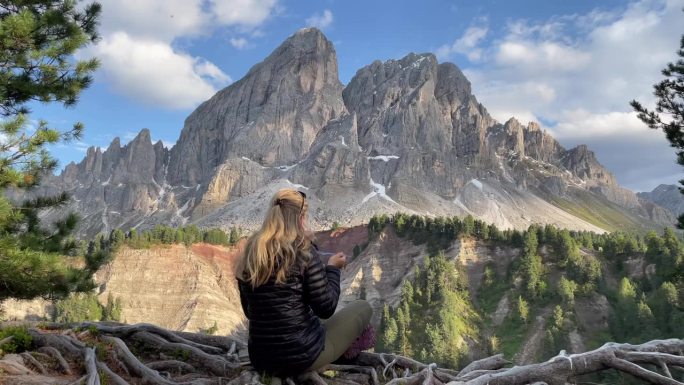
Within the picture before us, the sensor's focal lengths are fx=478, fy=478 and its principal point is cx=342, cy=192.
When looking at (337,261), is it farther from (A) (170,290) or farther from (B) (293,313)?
(A) (170,290)

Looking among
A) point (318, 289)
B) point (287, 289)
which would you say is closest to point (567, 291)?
point (318, 289)

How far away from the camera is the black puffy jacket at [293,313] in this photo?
5500 millimetres

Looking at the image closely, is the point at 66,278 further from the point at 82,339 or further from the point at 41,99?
the point at 41,99

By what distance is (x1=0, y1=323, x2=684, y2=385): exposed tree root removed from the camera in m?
5.34

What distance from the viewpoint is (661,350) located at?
243 inches

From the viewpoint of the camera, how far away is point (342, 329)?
638 cm

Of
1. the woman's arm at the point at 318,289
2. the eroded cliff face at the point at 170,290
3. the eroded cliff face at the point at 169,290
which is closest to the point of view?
the woman's arm at the point at 318,289

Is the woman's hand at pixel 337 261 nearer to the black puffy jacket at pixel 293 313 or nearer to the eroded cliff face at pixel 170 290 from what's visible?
the black puffy jacket at pixel 293 313

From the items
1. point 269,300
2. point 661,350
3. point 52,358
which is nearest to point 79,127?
point 52,358

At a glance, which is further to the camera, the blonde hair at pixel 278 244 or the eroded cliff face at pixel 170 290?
the eroded cliff face at pixel 170 290

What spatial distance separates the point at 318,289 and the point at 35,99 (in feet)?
30.3

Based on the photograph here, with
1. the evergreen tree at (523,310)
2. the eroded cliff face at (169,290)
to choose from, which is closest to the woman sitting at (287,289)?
the eroded cliff face at (169,290)

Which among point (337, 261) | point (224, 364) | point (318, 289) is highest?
point (337, 261)

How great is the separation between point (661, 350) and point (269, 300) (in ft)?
→ 16.6
